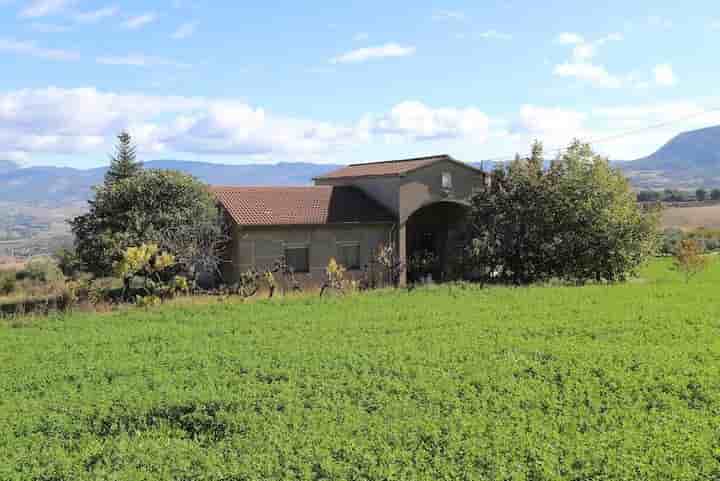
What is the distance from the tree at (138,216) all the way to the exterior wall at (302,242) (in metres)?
1.37

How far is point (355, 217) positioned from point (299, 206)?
2.42 m

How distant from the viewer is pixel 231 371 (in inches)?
425

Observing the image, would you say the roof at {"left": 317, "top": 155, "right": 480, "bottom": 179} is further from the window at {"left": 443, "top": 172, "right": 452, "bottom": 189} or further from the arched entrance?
Answer: the arched entrance

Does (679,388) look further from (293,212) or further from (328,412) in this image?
(293,212)

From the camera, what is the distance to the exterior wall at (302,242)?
2569 centimetres

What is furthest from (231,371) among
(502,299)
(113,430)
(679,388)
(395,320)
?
(502,299)

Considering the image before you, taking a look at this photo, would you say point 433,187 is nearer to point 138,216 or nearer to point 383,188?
point 383,188

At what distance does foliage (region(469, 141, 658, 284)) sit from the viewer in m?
24.4

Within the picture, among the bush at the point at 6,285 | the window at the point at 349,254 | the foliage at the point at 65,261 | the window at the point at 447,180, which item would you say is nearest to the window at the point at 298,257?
the window at the point at 349,254

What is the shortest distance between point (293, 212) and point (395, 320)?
13.0m

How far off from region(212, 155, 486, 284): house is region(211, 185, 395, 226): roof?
0.04 meters

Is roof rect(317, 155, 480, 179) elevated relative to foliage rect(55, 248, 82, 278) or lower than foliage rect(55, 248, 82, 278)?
elevated

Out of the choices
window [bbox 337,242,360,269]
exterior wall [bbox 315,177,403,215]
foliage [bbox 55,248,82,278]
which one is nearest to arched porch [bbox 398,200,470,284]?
exterior wall [bbox 315,177,403,215]

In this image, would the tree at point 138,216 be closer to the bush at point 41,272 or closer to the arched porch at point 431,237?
the bush at point 41,272
